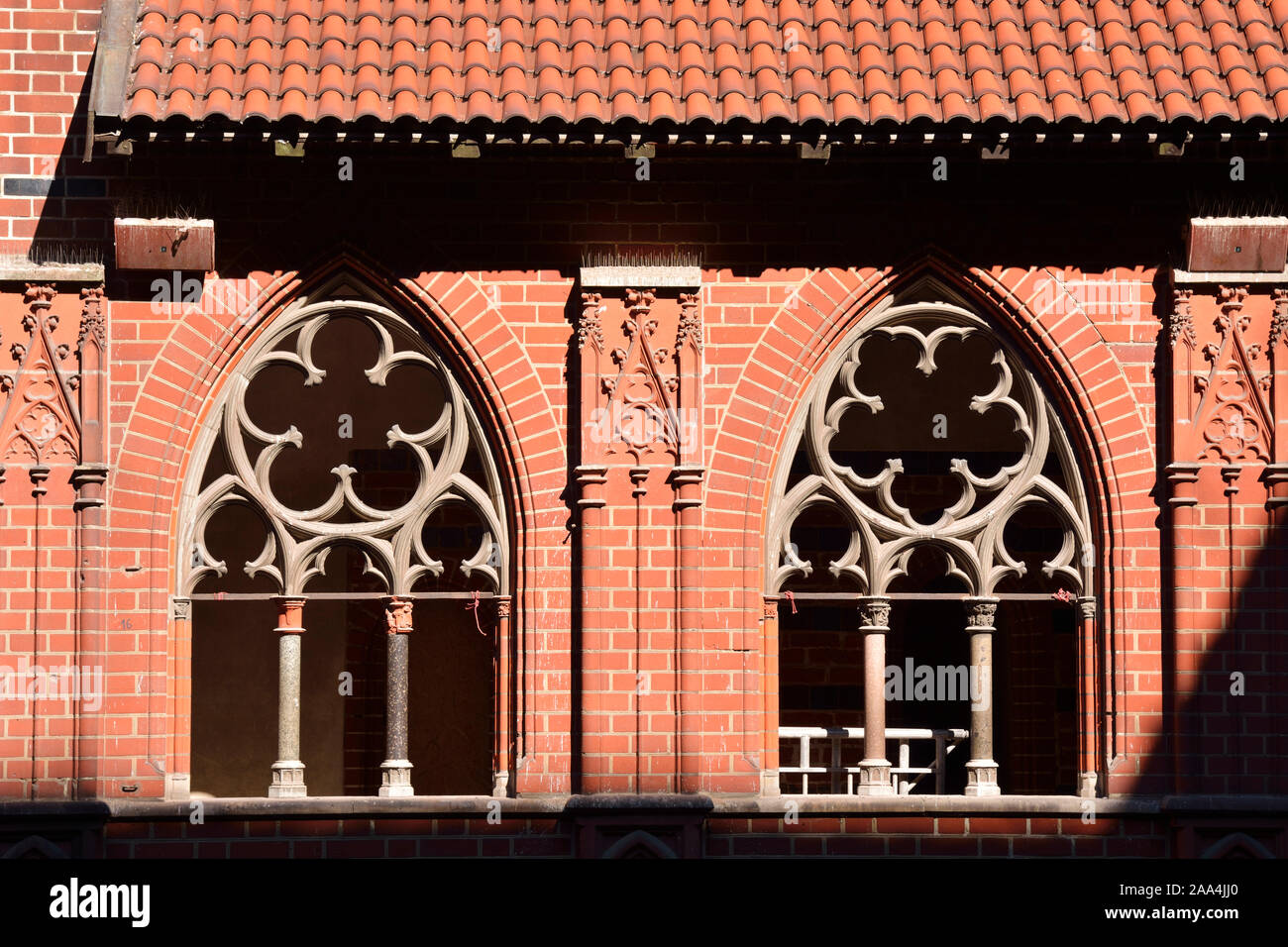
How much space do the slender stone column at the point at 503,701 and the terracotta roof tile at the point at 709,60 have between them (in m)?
2.52

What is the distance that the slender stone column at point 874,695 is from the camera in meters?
10.1

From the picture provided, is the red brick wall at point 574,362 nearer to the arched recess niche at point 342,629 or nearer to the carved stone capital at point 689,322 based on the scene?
the carved stone capital at point 689,322

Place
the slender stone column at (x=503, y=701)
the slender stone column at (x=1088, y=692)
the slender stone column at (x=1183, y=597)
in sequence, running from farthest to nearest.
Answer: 1. the slender stone column at (x=1088, y=692)
2. the slender stone column at (x=503, y=701)
3. the slender stone column at (x=1183, y=597)

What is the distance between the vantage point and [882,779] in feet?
33.1

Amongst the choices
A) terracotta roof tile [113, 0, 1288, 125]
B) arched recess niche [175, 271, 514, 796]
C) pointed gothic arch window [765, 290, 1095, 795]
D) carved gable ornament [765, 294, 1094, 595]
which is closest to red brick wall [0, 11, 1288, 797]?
carved gable ornament [765, 294, 1094, 595]

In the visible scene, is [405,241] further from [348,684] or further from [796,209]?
[348,684]

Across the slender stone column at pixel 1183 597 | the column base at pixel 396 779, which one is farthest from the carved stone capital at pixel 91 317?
the slender stone column at pixel 1183 597

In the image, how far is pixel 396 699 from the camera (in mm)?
10109

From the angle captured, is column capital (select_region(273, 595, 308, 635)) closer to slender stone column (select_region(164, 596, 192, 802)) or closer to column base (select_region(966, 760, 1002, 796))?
slender stone column (select_region(164, 596, 192, 802))

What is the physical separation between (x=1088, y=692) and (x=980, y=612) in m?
0.69

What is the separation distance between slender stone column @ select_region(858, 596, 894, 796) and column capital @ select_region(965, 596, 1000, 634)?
430 millimetres

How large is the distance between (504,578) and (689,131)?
2440 millimetres

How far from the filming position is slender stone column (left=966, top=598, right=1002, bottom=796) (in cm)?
1011

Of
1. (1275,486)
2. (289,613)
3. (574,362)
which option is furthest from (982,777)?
(289,613)
